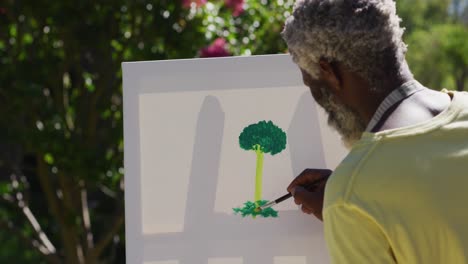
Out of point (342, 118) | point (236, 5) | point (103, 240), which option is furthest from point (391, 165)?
point (103, 240)

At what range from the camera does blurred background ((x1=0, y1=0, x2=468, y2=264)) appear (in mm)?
4496

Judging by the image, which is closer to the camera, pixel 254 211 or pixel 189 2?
pixel 254 211

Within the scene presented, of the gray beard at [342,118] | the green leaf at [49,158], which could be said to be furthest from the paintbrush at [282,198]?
the green leaf at [49,158]

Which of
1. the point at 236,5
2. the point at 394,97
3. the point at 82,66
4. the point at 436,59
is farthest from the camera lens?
the point at 436,59

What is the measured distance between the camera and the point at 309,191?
2.26 metres

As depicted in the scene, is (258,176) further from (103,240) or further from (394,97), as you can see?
(103,240)

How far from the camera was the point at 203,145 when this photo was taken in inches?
94.0

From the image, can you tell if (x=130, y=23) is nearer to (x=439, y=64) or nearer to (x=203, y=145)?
(x=203, y=145)

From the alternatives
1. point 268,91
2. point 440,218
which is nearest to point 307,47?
point 440,218

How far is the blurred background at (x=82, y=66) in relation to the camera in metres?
4.50

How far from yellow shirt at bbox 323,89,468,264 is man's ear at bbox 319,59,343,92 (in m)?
0.18

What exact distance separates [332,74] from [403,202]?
31 cm

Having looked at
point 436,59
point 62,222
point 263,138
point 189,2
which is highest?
point 436,59

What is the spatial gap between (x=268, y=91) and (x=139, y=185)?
43 cm
